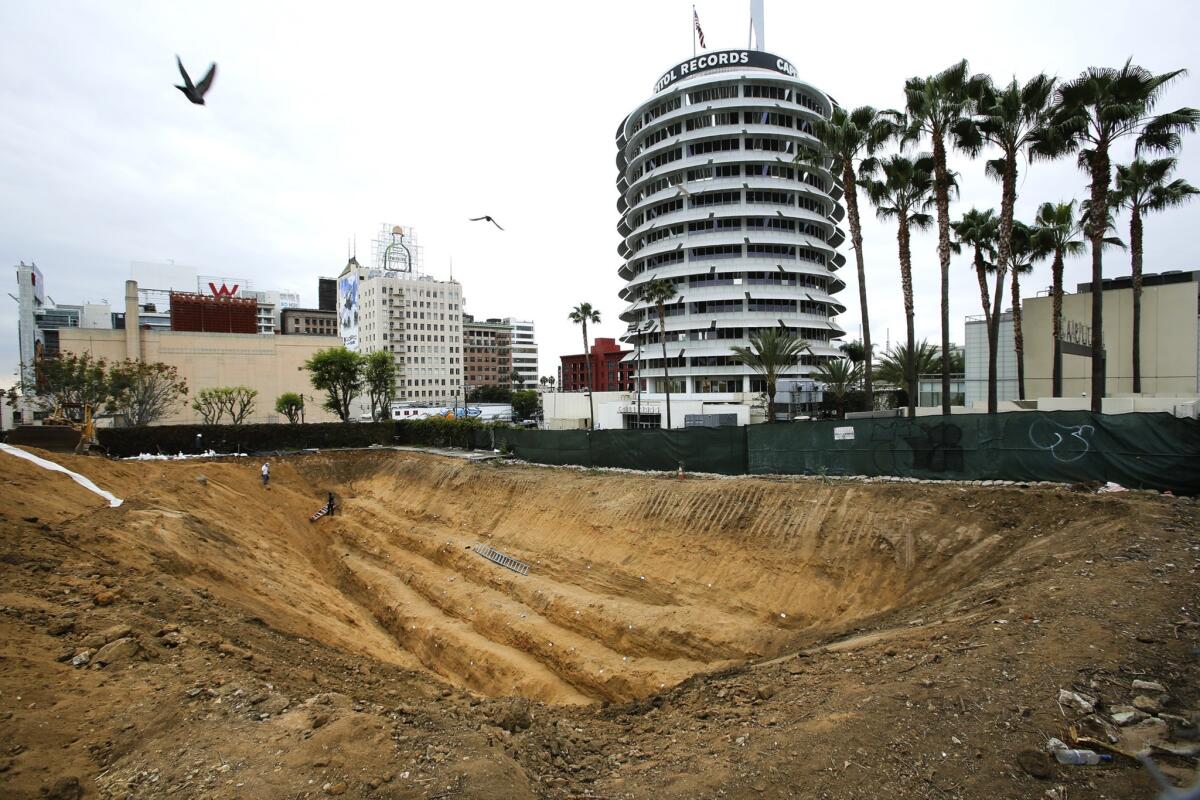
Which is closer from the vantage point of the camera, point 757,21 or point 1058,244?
point 1058,244

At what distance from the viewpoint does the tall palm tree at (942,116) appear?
25.4m

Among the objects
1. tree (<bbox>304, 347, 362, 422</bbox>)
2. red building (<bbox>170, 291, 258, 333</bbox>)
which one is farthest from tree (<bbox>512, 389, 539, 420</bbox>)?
tree (<bbox>304, 347, 362, 422</bbox>)

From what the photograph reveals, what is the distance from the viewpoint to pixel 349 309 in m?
144

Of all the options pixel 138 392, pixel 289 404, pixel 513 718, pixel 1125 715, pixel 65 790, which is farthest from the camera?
pixel 289 404

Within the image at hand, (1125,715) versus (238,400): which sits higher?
(238,400)

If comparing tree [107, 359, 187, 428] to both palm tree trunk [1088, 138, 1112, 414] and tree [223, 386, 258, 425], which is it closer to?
tree [223, 386, 258, 425]

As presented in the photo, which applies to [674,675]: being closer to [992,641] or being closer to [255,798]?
[992,641]

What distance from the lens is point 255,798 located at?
17.2 feet

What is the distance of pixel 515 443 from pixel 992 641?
95.4 feet

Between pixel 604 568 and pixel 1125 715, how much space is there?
1527 centimetres

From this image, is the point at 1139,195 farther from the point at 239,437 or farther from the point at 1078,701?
the point at 239,437

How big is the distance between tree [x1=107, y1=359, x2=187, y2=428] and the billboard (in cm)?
8123

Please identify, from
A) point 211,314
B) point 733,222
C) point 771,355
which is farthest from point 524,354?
point 771,355

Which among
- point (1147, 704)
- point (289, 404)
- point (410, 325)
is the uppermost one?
point (410, 325)
